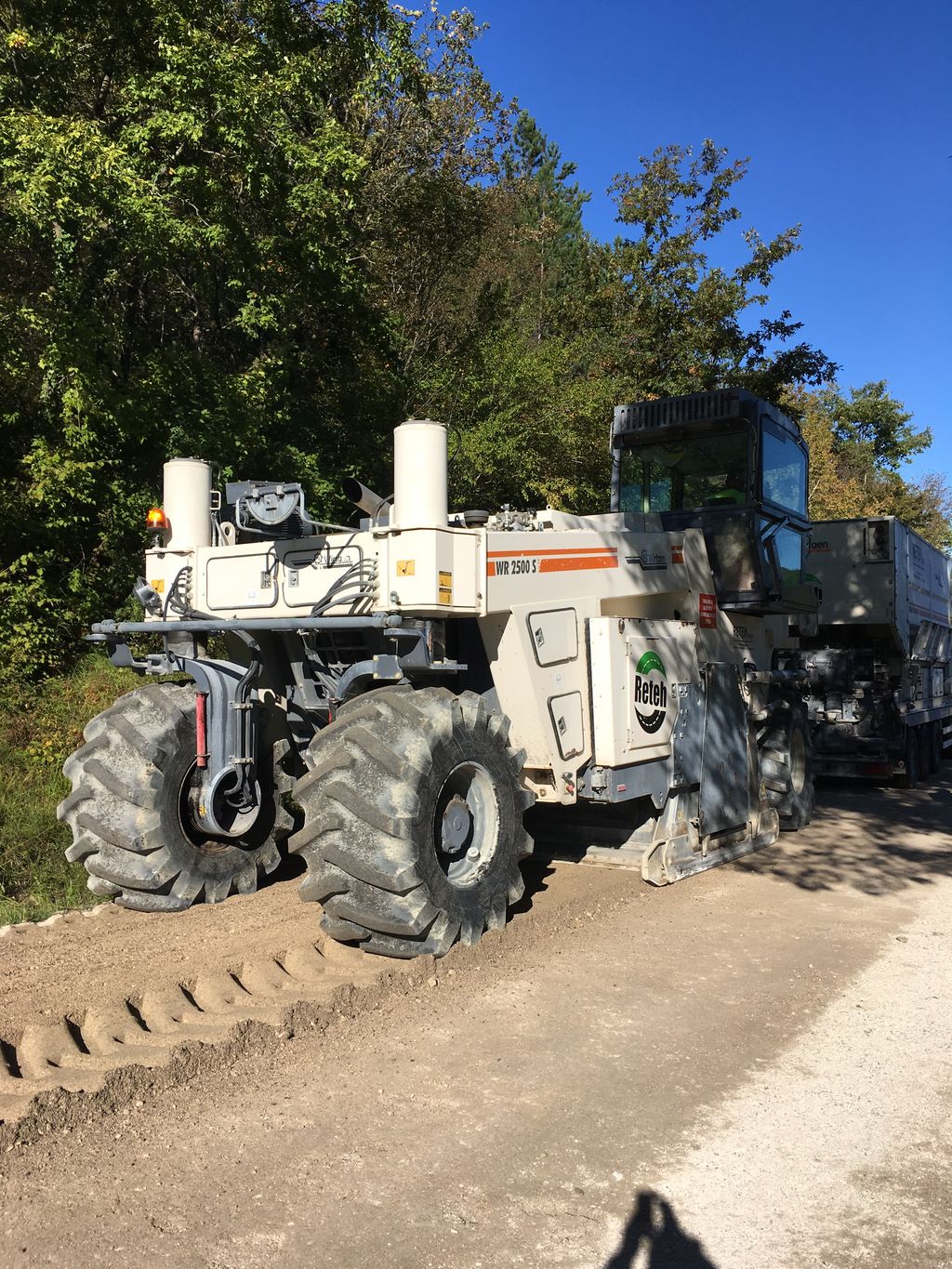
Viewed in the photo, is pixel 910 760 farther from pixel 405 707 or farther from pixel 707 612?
pixel 405 707

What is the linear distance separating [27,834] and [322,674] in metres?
2.85

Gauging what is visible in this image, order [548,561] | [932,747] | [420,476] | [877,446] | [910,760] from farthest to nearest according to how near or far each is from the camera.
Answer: [877,446] < [932,747] < [910,760] < [548,561] < [420,476]

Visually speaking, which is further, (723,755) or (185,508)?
(723,755)

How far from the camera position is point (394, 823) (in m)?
4.68

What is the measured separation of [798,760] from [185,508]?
6.16 m

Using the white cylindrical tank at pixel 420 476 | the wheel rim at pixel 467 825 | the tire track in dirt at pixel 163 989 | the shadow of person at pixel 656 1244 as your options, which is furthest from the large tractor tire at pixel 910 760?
the shadow of person at pixel 656 1244

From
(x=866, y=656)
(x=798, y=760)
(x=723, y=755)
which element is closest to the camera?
(x=723, y=755)

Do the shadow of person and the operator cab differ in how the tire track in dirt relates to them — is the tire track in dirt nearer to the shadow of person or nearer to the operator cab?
the shadow of person

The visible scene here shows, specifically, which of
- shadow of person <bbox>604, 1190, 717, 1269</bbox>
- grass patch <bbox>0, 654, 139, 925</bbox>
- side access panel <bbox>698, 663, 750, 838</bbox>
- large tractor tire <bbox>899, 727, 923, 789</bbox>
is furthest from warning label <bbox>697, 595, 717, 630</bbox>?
large tractor tire <bbox>899, 727, 923, 789</bbox>

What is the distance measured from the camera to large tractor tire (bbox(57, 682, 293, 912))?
222 inches

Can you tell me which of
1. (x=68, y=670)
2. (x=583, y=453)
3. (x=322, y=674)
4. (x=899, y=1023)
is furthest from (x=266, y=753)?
(x=583, y=453)

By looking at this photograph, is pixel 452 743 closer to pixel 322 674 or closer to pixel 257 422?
pixel 322 674

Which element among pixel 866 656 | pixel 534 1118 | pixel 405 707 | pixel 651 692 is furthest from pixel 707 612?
pixel 866 656

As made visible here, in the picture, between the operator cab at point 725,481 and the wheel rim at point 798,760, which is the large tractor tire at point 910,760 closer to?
the wheel rim at point 798,760
